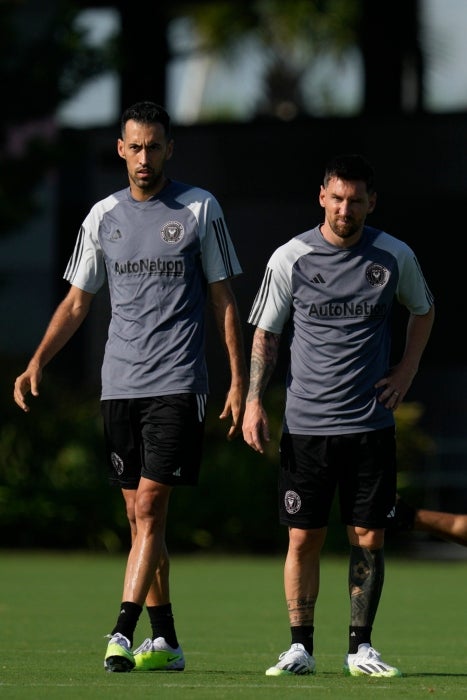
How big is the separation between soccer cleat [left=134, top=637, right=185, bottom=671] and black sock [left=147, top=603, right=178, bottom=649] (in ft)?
0.16

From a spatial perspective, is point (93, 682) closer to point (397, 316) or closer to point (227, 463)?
point (227, 463)

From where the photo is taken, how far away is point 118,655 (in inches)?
306

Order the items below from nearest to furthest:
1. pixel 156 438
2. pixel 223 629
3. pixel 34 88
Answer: pixel 156 438
pixel 223 629
pixel 34 88

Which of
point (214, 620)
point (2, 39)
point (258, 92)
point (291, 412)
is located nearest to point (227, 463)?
point (2, 39)

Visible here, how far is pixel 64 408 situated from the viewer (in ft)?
68.7

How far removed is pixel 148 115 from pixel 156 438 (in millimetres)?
1528

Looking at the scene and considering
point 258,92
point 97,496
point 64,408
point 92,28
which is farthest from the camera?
point 258,92

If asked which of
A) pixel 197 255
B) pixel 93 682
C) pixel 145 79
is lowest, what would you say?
pixel 93 682

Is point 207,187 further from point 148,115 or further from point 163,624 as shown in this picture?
point 163,624

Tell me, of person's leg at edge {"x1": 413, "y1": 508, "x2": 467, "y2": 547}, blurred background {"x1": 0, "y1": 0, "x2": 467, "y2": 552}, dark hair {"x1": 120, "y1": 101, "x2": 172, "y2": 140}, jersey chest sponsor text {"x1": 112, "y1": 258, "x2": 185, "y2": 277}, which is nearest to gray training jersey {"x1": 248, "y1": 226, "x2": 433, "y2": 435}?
jersey chest sponsor text {"x1": 112, "y1": 258, "x2": 185, "y2": 277}

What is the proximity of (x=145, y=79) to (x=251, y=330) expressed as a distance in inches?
225

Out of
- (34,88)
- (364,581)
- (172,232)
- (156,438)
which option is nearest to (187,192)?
(172,232)

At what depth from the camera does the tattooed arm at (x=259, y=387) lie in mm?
8047

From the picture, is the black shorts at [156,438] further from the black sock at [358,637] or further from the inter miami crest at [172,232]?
the black sock at [358,637]
